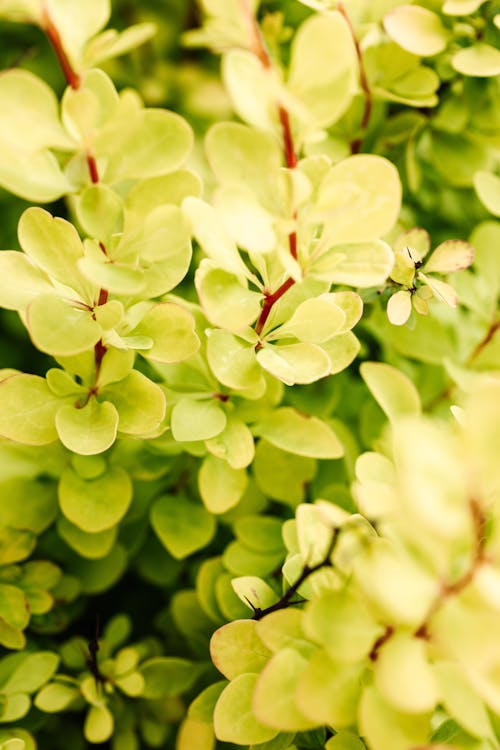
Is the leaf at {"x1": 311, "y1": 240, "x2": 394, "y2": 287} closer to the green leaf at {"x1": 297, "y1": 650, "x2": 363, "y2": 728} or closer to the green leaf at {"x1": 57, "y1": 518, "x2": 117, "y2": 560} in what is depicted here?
the green leaf at {"x1": 297, "y1": 650, "x2": 363, "y2": 728}

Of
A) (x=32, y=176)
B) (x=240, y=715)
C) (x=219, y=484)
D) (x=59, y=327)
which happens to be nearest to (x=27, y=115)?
(x=32, y=176)

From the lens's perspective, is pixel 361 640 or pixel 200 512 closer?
pixel 361 640

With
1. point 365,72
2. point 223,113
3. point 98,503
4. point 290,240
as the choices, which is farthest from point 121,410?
point 223,113

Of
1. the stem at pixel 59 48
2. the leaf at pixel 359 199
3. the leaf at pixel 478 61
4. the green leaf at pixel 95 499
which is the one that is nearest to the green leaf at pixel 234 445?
the green leaf at pixel 95 499

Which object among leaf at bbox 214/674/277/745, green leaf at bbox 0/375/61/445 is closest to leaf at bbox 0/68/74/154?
green leaf at bbox 0/375/61/445

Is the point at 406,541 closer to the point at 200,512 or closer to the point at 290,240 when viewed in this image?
the point at 290,240

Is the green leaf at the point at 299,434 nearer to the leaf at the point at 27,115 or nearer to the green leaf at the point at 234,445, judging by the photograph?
the green leaf at the point at 234,445

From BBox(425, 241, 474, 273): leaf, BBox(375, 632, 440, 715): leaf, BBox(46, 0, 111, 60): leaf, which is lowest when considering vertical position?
BBox(375, 632, 440, 715): leaf

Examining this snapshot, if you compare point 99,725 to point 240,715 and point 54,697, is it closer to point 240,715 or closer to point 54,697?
point 54,697
